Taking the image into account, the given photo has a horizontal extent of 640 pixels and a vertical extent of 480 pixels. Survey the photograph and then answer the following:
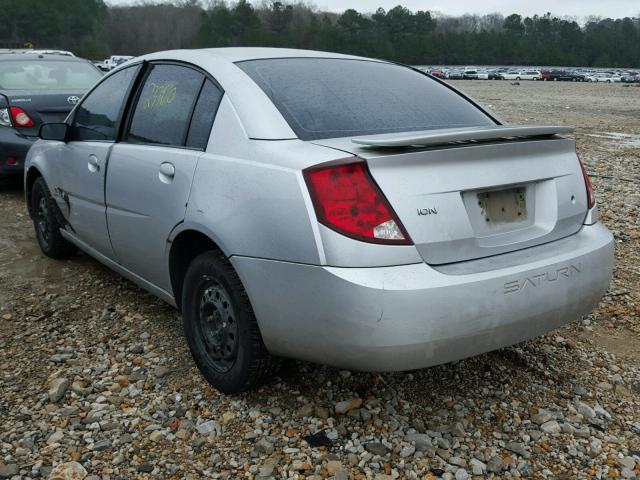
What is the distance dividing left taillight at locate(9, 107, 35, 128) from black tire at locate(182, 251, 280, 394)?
4759 mm

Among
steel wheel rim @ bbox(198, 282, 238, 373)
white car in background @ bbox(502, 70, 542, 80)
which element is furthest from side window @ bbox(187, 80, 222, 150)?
white car in background @ bbox(502, 70, 542, 80)

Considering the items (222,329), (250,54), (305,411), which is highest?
(250,54)

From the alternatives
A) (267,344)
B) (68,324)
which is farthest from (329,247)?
(68,324)

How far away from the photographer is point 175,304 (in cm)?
327

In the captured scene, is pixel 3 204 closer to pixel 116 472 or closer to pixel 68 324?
pixel 68 324

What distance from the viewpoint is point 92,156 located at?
3.84m

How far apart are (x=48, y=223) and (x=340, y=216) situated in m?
3.25

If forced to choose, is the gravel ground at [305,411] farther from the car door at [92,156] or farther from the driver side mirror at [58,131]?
the driver side mirror at [58,131]

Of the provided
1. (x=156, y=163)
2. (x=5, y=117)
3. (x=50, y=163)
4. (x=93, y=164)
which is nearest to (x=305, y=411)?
(x=156, y=163)

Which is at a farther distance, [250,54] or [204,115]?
[250,54]

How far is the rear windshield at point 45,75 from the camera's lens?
7.38m

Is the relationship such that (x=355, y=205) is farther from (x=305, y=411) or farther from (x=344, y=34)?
(x=344, y=34)

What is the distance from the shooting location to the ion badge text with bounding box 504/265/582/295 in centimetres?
244

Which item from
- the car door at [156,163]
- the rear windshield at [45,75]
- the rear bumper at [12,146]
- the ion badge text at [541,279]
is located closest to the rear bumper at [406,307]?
the ion badge text at [541,279]
